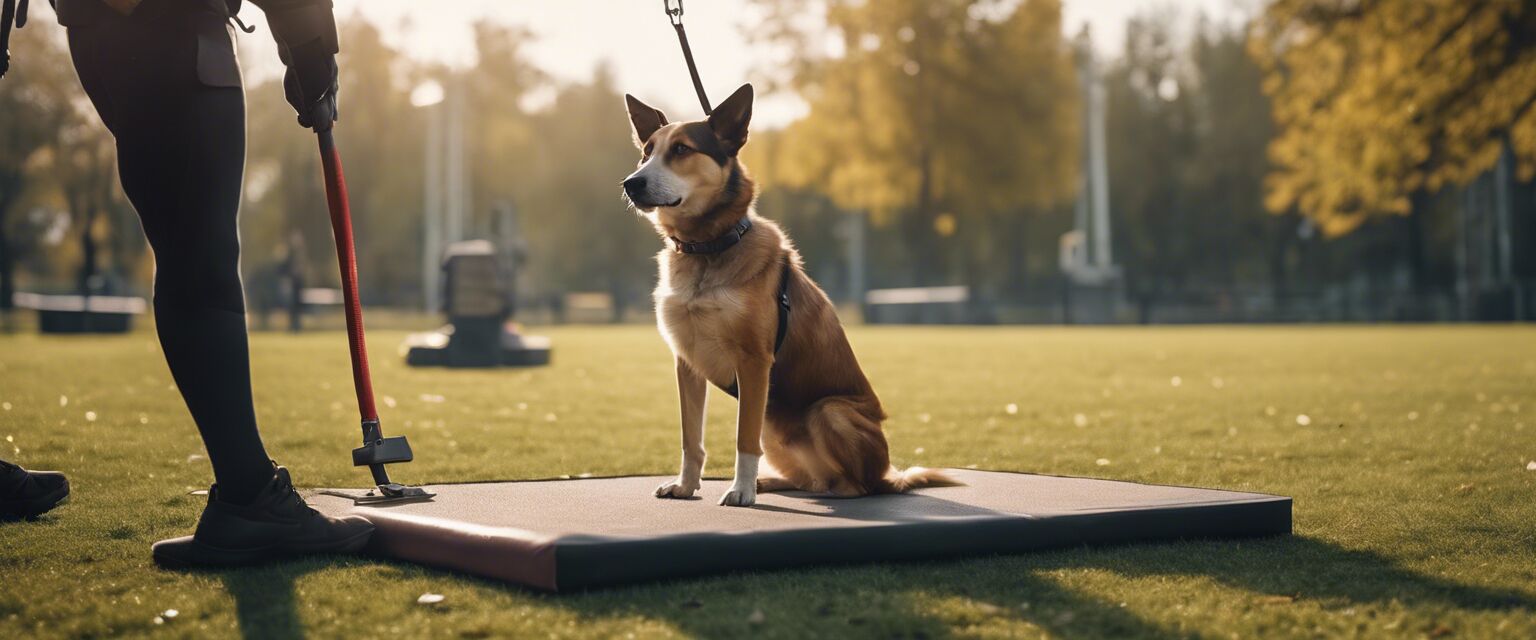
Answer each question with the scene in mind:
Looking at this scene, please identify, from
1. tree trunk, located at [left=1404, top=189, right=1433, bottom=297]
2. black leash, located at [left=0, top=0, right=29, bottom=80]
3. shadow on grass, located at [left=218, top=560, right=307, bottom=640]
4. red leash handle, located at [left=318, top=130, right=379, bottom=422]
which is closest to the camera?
shadow on grass, located at [left=218, top=560, right=307, bottom=640]

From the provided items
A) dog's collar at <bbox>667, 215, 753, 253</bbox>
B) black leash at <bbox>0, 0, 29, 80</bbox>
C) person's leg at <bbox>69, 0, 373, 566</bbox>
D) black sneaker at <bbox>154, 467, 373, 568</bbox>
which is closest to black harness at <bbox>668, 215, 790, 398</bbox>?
dog's collar at <bbox>667, 215, 753, 253</bbox>

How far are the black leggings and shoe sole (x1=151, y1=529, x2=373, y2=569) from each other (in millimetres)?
220

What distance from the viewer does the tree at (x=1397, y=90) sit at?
70.4ft

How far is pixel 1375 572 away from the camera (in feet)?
13.6

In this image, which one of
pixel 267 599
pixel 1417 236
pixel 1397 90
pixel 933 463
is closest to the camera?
pixel 267 599

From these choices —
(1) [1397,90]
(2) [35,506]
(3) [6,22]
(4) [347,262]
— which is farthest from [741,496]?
(1) [1397,90]

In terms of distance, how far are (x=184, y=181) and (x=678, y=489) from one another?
2.13 m

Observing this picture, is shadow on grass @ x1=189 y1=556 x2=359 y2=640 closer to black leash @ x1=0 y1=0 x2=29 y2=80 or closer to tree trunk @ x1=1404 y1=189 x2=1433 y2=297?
black leash @ x1=0 y1=0 x2=29 y2=80

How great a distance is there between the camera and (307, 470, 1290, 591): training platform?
3807mm

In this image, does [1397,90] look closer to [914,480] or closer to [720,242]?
[914,480]

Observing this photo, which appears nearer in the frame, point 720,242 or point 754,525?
point 754,525

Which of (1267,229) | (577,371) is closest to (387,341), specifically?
(577,371)

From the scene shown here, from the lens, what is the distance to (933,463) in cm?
766

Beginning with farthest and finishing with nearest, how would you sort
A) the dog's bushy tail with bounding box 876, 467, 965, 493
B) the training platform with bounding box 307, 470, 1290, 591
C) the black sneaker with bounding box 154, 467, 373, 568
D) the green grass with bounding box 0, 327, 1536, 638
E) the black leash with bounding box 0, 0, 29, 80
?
1. the dog's bushy tail with bounding box 876, 467, 965, 493
2. the black leash with bounding box 0, 0, 29, 80
3. the black sneaker with bounding box 154, 467, 373, 568
4. the training platform with bounding box 307, 470, 1290, 591
5. the green grass with bounding box 0, 327, 1536, 638
